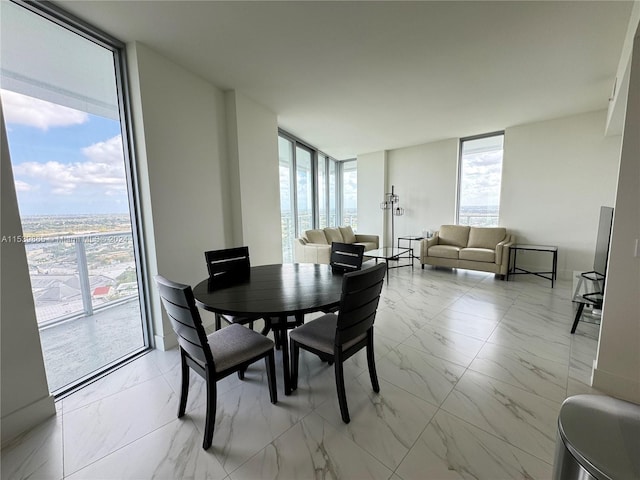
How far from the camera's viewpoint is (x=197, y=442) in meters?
1.42

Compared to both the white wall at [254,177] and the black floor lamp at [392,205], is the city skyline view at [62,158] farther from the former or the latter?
the black floor lamp at [392,205]

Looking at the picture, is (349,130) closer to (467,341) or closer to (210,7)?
(210,7)

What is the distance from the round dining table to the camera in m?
1.48

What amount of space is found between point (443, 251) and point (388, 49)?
3.67m

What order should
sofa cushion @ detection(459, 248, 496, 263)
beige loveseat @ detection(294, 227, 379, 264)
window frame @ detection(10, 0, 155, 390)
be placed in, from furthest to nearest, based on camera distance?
beige loveseat @ detection(294, 227, 379, 264), sofa cushion @ detection(459, 248, 496, 263), window frame @ detection(10, 0, 155, 390)

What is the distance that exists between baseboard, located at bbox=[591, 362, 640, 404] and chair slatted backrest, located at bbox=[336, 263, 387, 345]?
1683 mm

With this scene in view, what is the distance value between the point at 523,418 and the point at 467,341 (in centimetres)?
92

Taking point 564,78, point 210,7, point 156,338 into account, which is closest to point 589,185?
point 564,78

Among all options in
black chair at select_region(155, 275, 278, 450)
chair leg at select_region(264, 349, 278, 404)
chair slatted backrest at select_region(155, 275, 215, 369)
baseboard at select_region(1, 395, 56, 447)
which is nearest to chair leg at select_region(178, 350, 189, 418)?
black chair at select_region(155, 275, 278, 450)

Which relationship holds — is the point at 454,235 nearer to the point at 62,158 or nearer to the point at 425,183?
the point at 425,183

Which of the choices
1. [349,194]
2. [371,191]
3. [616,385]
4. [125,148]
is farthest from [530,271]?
[125,148]

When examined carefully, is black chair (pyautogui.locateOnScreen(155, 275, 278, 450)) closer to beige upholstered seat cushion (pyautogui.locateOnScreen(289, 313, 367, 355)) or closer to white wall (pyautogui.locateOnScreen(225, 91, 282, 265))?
beige upholstered seat cushion (pyautogui.locateOnScreen(289, 313, 367, 355))

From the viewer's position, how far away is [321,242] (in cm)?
526

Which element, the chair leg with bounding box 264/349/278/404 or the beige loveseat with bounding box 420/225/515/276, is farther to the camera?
the beige loveseat with bounding box 420/225/515/276
